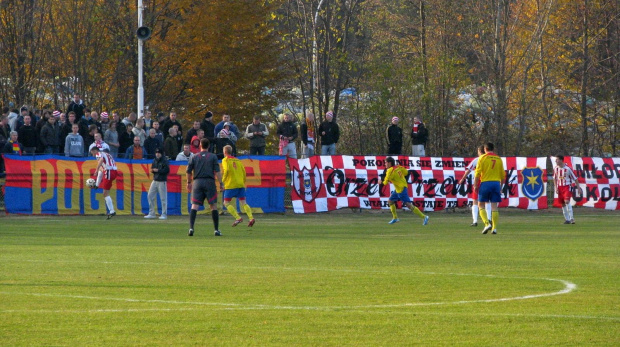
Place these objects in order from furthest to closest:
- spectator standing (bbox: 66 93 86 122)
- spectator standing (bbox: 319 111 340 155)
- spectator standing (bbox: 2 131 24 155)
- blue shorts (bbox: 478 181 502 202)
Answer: spectator standing (bbox: 319 111 340 155) < spectator standing (bbox: 66 93 86 122) < spectator standing (bbox: 2 131 24 155) < blue shorts (bbox: 478 181 502 202)

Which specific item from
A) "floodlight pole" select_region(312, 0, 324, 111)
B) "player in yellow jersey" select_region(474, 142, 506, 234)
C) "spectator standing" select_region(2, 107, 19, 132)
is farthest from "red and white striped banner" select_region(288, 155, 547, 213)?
"player in yellow jersey" select_region(474, 142, 506, 234)

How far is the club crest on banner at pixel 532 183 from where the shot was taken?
33188mm

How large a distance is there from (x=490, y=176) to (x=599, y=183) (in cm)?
1281

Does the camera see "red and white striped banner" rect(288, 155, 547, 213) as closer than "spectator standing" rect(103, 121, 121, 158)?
No

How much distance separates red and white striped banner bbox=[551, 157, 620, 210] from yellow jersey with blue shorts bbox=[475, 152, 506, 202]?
483 inches

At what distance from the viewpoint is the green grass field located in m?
8.63

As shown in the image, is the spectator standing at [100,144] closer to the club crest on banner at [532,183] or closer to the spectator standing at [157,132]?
the spectator standing at [157,132]

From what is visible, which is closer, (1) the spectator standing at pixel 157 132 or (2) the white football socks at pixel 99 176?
(2) the white football socks at pixel 99 176

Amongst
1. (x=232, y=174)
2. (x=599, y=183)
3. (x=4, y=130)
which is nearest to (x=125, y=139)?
(x=4, y=130)

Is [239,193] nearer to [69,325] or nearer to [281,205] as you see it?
[281,205]

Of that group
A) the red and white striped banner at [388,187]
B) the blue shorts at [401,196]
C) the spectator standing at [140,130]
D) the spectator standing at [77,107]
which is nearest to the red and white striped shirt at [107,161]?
the spectator standing at [140,130]

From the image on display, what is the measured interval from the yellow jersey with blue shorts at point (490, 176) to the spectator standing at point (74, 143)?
1220 cm

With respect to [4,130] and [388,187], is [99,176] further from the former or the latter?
[388,187]

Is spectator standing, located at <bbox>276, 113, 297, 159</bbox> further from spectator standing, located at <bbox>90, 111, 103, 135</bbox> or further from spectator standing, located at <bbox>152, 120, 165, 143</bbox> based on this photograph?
spectator standing, located at <bbox>90, 111, 103, 135</bbox>
